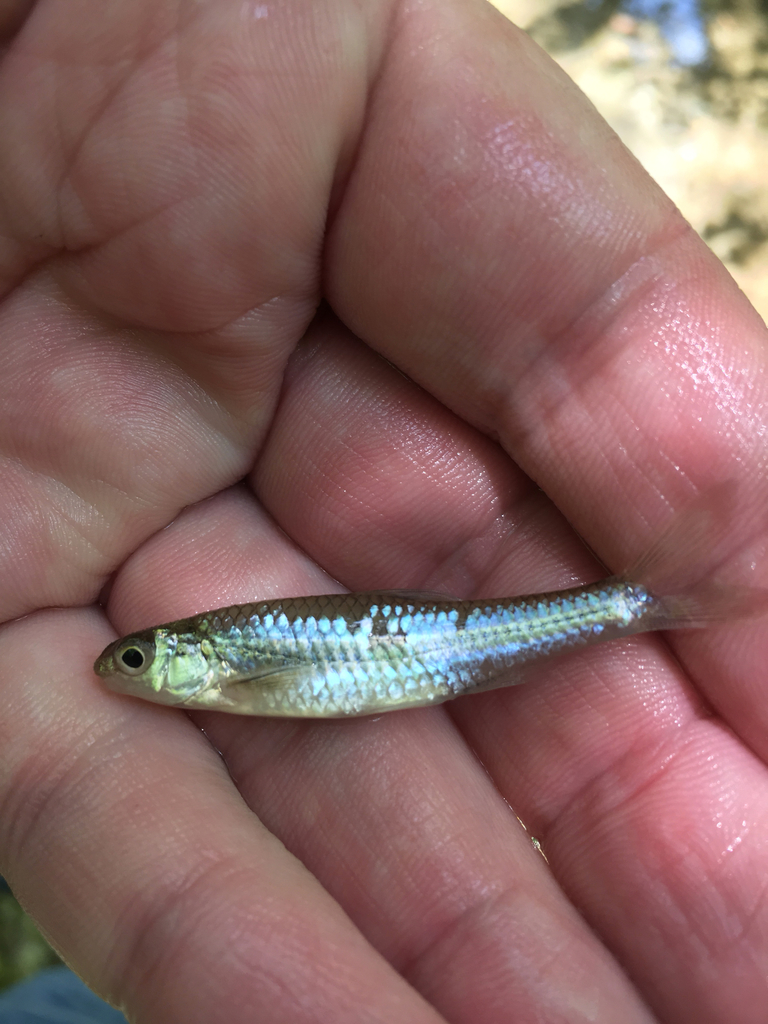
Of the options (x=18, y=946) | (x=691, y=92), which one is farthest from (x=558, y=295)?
(x=18, y=946)

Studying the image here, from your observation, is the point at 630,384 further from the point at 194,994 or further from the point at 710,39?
the point at 710,39

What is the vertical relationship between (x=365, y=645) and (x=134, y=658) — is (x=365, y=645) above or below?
above

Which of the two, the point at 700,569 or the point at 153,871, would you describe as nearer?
the point at 153,871

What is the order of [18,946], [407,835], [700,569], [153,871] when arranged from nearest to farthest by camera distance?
1. [153,871]
2. [407,835]
3. [700,569]
4. [18,946]

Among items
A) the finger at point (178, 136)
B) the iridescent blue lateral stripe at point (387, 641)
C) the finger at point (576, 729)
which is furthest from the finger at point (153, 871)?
the finger at point (178, 136)

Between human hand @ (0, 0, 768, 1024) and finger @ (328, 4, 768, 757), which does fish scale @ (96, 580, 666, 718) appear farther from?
finger @ (328, 4, 768, 757)

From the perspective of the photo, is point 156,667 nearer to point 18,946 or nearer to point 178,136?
point 178,136

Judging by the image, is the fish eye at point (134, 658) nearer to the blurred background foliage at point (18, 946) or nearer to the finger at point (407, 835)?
A: the finger at point (407, 835)

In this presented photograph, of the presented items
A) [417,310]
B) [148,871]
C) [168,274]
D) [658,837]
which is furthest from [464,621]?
[168,274]
